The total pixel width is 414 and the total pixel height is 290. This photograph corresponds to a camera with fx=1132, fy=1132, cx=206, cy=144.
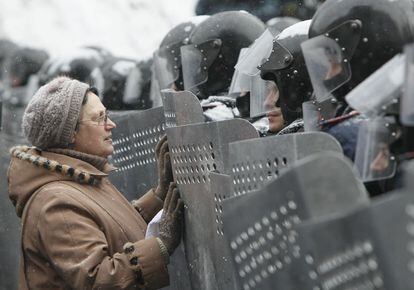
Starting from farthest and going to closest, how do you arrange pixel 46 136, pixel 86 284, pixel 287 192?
pixel 46 136 < pixel 86 284 < pixel 287 192

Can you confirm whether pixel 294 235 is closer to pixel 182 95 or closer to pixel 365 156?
pixel 365 156

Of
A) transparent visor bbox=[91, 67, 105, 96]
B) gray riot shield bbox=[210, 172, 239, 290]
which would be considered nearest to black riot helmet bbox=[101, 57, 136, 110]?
transparent visor bbox=[91, 67, 105, 96]

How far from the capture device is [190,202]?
492 cm

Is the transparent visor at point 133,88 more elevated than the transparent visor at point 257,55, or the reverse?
the transparent visor at point 257,55

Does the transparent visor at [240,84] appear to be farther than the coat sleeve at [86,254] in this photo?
Yes

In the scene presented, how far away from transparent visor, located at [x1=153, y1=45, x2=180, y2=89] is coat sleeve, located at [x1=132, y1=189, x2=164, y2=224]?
150 cm

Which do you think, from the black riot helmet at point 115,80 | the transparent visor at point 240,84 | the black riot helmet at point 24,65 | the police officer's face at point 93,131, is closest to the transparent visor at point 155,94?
the black riot helmet at point 115,80

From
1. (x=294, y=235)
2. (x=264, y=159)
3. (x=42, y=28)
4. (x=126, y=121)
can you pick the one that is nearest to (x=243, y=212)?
(x=294, y=235)

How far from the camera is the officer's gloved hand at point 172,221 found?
4.98 m

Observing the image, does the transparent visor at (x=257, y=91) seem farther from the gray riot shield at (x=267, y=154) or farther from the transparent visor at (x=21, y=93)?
the transparent visor at (x=21, y=93)

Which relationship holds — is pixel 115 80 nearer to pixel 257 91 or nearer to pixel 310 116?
pixel 257 91

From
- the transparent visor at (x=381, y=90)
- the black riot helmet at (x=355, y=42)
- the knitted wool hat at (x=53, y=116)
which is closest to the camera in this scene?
the transparent visor at (x=381, y=90)

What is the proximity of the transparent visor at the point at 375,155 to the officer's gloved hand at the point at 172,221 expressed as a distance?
1.45 m

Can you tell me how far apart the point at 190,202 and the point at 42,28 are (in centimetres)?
1093
